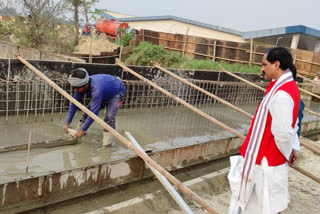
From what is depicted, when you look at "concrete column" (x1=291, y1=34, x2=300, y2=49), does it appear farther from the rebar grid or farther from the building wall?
the rebar grid

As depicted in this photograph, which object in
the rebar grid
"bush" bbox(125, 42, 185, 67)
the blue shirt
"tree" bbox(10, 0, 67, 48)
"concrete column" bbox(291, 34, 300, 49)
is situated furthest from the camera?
"concrete column" bbox(291, 34, 300, 49)

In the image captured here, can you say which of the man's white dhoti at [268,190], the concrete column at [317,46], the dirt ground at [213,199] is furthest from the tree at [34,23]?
the concrete column at [317,46]

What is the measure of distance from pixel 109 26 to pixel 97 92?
18.4 meters

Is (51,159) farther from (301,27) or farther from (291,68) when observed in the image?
(301,27)

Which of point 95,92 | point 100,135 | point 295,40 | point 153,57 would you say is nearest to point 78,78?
point 95,92

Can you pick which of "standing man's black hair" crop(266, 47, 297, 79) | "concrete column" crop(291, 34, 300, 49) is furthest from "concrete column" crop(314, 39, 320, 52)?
"standing man's black hair" crop(266, 47, 297, 79)

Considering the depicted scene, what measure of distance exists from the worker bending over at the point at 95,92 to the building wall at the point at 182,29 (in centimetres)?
1580

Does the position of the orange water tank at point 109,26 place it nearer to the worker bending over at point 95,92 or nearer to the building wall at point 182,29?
the building wall at point 182,29

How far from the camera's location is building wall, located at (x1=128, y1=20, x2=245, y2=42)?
19.9 meters

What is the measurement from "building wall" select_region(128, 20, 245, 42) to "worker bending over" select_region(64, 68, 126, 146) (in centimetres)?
1580

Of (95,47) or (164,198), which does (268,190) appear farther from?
(95,47)

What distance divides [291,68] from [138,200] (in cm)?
256

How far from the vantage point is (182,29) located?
21703 mm

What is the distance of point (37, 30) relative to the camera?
1062 cm
